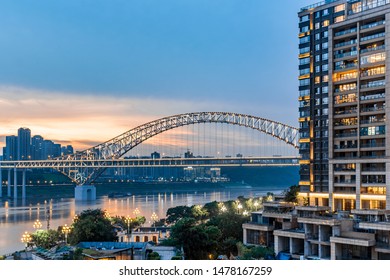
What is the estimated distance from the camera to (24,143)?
35000mm

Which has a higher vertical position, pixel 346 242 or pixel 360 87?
pixel 360 87

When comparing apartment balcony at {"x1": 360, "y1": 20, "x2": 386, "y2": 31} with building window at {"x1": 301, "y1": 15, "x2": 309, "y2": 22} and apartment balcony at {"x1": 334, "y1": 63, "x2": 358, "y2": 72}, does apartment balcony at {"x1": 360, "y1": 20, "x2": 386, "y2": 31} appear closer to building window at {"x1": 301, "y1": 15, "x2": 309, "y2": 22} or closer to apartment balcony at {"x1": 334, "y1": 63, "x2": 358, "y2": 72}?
apartment balcony at {"x1": 334, "y1": 63, "x2": 358, "y2": 72}

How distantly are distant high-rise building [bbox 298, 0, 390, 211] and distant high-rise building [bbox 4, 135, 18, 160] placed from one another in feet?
84.1

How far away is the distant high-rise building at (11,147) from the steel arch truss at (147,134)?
3351 millimetres

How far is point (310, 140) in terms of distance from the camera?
1337 centimetres

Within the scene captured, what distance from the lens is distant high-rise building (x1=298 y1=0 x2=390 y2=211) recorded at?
454 inches

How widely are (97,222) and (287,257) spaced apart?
13.1ft

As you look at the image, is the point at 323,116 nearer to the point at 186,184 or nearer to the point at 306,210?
the point at 306,210

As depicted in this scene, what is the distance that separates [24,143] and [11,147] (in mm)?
952

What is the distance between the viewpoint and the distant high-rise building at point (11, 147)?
3462cm

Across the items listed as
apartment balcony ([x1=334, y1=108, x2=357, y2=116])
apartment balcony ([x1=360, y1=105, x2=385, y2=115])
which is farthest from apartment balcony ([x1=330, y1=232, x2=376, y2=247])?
apartment balcony ([x1=334, y1=108, x2=357, y2=116])

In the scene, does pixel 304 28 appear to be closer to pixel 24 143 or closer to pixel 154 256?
pixel 154 256

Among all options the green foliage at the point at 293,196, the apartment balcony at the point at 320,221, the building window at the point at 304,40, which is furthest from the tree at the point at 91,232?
the building window at the point at 304,40
